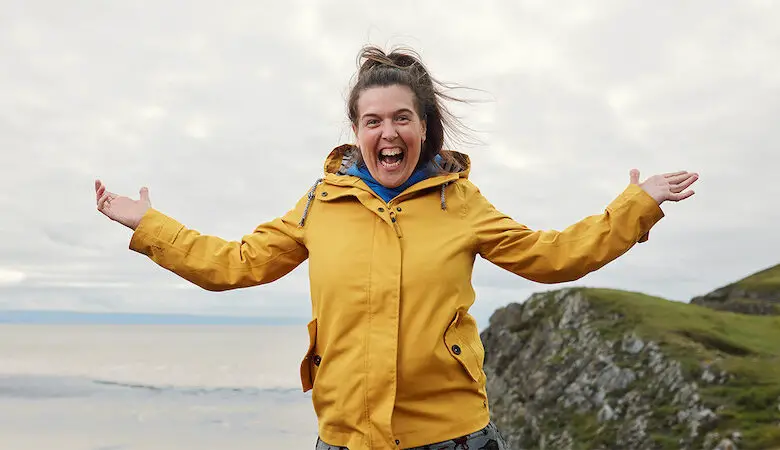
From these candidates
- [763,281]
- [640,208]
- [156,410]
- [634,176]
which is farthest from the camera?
[156,410]

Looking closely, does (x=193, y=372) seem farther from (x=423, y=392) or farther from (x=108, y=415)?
(x=423, y=392)

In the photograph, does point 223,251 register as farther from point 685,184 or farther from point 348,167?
point 685,184

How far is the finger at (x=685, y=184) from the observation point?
4.51m

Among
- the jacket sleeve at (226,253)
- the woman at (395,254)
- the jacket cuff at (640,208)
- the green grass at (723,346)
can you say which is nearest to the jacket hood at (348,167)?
the woman at (395,254)

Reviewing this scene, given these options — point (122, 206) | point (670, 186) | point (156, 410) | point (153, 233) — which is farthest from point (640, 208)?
point (156, 410)

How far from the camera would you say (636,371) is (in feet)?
57.3

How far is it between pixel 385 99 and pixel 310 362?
1.63 m

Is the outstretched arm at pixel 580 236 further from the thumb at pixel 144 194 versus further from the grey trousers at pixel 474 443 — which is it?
the thumb at pixel 144 194

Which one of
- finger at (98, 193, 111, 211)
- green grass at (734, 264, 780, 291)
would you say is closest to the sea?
green grass at (734, 264, 780, 291)

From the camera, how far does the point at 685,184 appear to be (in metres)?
4.52

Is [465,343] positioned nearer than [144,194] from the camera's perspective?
Yes

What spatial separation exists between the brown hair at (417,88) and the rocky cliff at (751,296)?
21.1m

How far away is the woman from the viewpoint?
4172 mm

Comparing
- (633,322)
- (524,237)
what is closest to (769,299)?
(633,322)
